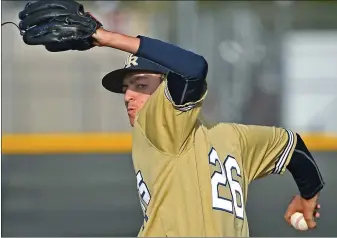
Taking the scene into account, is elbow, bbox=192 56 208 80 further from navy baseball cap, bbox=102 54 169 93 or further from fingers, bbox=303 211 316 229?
fingers, bbox=303 211 316 229

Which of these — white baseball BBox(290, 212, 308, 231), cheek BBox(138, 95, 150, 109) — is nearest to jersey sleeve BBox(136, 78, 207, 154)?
cheek BBox(138, 95, 150, 109)

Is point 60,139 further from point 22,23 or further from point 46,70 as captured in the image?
point 22,23

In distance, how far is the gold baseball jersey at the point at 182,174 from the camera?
5.62ft

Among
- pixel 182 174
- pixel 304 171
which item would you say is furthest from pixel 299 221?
pixel 182 174

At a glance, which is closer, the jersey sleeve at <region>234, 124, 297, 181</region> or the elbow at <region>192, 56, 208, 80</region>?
the elbow at <region>192, 56, 208, 80</region>

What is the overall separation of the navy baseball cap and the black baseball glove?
213 millimetres

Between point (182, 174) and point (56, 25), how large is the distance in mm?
430

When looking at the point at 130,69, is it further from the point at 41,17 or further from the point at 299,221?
the point at 299,221

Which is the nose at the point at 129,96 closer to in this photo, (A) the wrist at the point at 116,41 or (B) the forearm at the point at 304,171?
(A) the wrist at the point at 116,41

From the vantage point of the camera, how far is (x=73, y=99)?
23.0 feet

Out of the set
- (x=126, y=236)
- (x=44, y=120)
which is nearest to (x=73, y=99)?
(x=44, y=120)

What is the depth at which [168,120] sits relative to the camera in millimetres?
1705

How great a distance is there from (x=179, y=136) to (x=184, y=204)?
0.15 m

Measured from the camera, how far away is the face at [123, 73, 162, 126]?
6.11 feet
